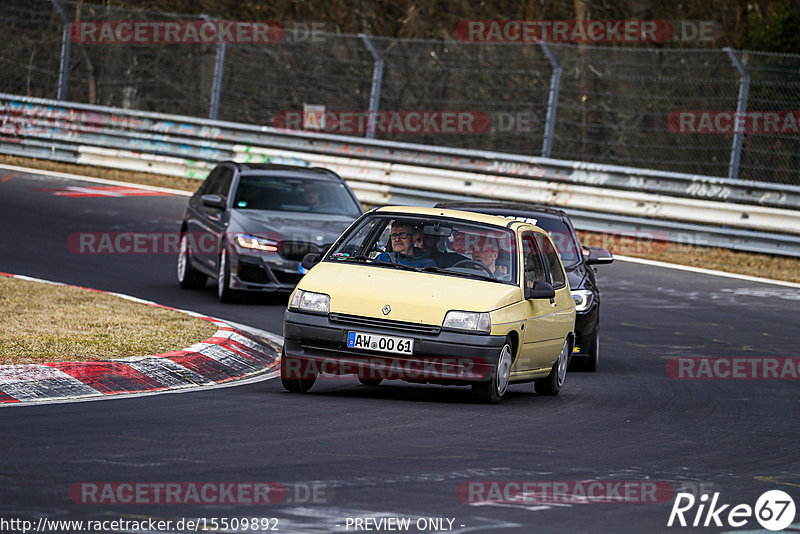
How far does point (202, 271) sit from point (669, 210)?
8512 millimetres

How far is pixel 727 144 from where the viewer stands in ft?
76.2

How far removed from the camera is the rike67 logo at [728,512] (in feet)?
21.0

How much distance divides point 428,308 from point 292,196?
23.0 ft

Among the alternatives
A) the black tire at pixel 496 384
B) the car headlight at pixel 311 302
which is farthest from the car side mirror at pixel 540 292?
the car headlight at pixel 311 302

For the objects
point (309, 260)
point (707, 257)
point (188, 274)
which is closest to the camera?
point (309, 260)

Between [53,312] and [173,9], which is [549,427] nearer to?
[53,312]

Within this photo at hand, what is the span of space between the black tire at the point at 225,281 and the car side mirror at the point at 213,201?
0.57 m

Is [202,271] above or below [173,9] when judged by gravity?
below

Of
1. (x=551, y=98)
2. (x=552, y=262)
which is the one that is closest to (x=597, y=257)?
(x=552, y=262)

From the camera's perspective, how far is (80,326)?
38.5 ft

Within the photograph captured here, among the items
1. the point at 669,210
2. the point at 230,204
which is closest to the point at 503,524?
the point at 230,204

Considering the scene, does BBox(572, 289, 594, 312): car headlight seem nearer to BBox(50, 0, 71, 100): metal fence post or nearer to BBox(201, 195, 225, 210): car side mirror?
BBox(201, 195, 225, 210): car side mirror
